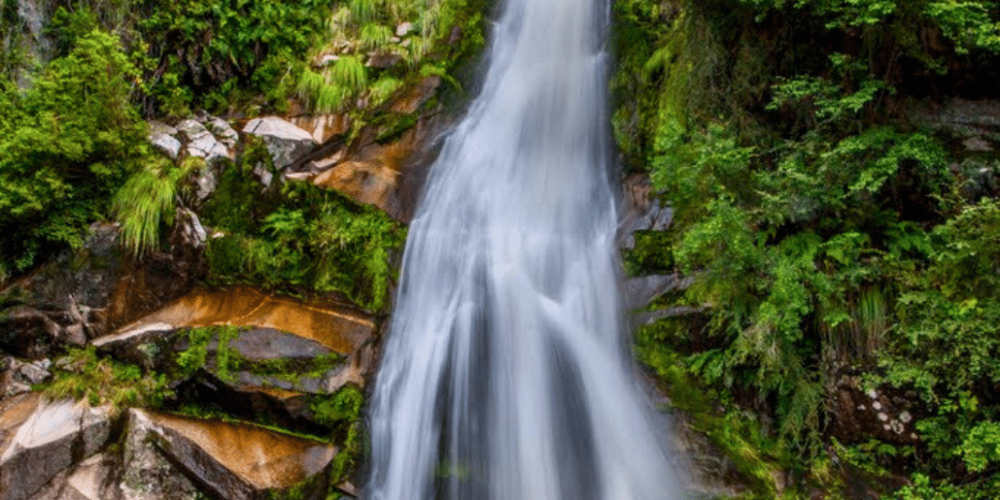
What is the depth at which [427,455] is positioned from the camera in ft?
18.1

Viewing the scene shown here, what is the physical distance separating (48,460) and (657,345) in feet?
18.1

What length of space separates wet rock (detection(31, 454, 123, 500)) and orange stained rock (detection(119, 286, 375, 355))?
4.55ft

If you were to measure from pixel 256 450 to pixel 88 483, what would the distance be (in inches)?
53.2

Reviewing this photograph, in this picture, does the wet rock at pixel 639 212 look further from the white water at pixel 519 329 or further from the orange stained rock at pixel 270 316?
the orange stained rock at pixel 270 316

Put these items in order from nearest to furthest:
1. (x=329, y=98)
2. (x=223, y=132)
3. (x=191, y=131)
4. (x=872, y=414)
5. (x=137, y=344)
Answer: (x=872, y=414)
(x=137, y=344)
(x=191, y=131)
(x=223, y=132)
(x=329, y=98)

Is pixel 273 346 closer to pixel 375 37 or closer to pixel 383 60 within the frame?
pixel 383 60

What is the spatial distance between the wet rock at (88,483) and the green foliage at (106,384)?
51cm

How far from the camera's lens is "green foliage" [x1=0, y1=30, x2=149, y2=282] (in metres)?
5.58

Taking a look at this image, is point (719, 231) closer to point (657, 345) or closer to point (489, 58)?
point (657, 345)

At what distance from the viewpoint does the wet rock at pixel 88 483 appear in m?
4.81

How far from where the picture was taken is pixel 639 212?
645 cm

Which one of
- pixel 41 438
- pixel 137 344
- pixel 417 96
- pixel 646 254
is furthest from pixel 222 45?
pixel 646 254

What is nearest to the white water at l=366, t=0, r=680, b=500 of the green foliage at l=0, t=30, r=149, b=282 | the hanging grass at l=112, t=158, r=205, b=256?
the hanging grass at l=112, t=158, r=205, b=256

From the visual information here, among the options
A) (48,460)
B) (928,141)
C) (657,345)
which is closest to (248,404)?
(48,460)
